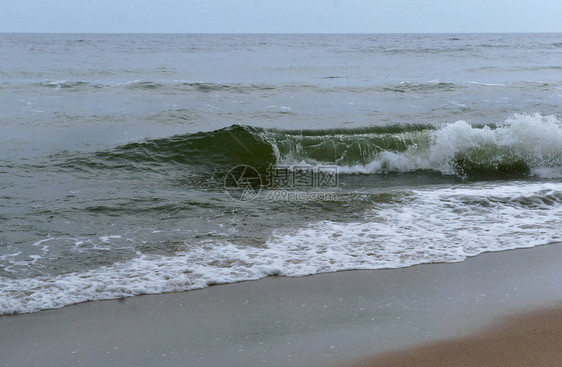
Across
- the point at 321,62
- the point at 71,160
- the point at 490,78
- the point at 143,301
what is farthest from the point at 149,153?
the point at 321,62

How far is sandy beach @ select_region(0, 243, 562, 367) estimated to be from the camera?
11.7ft

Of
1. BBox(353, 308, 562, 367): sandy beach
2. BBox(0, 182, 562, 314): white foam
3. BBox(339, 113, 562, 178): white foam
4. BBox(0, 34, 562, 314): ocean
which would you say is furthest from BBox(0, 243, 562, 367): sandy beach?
BBox(339, 113, 562, 178): white foam

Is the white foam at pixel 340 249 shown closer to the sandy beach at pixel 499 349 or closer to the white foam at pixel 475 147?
the sandy beach at pixel 499 349

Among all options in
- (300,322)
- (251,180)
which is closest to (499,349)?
(300,322)

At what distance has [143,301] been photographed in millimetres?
4355

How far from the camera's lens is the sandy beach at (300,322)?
3.56m

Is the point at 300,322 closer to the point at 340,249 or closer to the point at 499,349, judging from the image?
the point at 499,349

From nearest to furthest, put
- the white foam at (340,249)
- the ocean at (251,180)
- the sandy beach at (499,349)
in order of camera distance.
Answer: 1. the sandy beach at (499,349)
2. the white foam at (340,249)
3. the ocean at (251,180)

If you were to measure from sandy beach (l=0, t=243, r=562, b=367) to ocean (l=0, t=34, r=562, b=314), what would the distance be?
31 centimetres

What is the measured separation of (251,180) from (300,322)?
520 centimetres

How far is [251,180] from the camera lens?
902 cm

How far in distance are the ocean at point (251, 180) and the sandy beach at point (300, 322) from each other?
31 centimetres

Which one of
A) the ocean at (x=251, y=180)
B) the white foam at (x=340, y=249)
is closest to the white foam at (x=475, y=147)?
the ocean at (x=251, y=180)

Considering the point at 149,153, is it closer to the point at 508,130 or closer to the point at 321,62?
the point at 508,130
